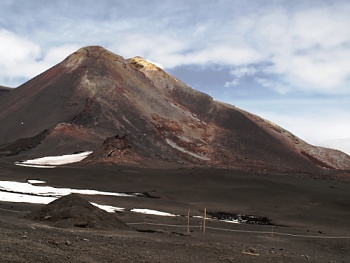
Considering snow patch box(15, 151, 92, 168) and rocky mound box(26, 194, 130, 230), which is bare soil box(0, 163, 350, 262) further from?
snow patch box(15, 151, 92, 168)

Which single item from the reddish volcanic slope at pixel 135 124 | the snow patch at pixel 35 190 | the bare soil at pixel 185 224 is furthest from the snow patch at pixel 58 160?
the snow patch at pixel 35 190

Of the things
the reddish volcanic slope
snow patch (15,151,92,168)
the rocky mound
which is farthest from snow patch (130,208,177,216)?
snow patch (15,151,92,168)

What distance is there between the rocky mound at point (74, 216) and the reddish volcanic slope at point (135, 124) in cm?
3844

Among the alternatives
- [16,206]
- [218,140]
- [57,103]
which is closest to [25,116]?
[57,103]

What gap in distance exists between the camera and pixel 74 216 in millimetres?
16984

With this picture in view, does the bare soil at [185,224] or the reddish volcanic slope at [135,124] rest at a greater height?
the reddish volcanic slope at [135,124]

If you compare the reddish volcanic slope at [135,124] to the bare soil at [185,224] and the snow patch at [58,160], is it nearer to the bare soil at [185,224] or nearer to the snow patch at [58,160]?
the snow patch at [58,160]

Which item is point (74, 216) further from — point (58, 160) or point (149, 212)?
point (58, 160)

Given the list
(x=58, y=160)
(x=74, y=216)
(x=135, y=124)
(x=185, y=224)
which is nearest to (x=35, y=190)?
(x=185, y=224)

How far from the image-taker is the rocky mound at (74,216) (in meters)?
16.6

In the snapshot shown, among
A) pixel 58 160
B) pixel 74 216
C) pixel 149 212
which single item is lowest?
pixel 149 212

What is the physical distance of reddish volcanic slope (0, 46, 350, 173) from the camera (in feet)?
230

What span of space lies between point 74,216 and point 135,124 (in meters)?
66.1

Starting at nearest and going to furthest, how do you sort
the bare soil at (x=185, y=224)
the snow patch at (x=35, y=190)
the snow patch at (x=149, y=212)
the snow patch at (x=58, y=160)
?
the bare soil at (x=185, y=224) → the snow patch at (x=149, y=212) → the snow patch at (x=35, y=190) → the snow patch at (x=58, y=160)
